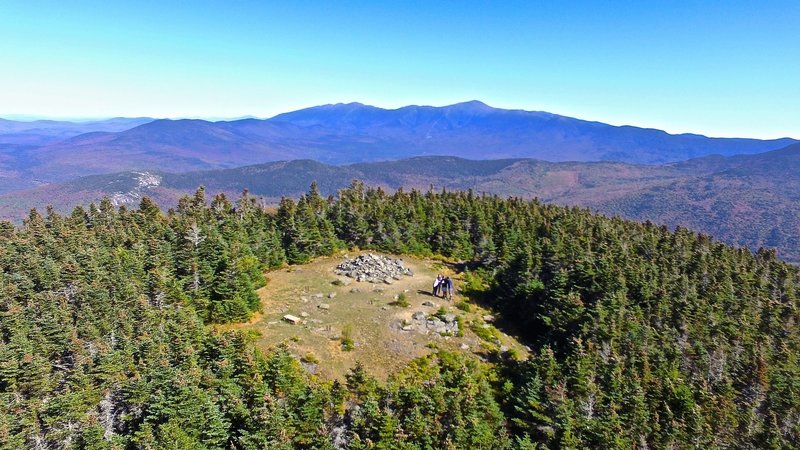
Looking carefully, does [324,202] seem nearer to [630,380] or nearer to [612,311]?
[612,311]

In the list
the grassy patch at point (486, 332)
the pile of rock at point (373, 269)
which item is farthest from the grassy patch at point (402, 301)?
the grassy patch at point (486, 332)

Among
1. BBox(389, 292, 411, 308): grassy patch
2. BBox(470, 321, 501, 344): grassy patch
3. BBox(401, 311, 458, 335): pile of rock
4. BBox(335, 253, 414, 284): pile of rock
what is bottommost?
BBox(470, 321, 501, 344): grassy patch

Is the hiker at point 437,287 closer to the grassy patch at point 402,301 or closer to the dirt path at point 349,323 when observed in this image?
the dirt path at point 349,323

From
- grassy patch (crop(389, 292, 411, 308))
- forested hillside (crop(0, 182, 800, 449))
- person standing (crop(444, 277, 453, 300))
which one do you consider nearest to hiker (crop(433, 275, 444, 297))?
person standing (crop(444, 277, 453, 300))

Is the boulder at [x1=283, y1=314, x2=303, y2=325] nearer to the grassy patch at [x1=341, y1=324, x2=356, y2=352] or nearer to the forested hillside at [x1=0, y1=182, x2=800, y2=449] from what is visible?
the forested hillside at [x1=0, y1=182, x2=800, y2=449]

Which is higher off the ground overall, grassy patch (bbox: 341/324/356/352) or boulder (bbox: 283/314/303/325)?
boulder (bbox: 283/314/303/325)

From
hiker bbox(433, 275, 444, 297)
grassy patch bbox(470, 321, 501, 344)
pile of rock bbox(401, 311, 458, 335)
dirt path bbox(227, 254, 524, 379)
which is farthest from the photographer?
hiker bbox(433, 275, 444, 297)
